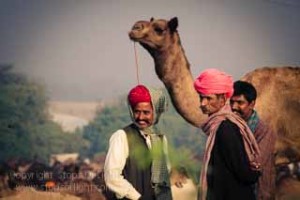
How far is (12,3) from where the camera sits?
15.6 feet

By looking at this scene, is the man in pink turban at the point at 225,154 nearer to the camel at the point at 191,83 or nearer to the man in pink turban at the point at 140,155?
the man in pink turban at the point at 140,155

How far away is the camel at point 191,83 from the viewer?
512 centimetres

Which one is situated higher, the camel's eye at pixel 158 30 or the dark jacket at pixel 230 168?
the camel's eye at pixel 158 30

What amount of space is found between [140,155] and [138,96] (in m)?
0.38

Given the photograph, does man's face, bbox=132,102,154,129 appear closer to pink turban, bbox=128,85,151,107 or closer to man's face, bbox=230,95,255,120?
pink turban, bbox=128,85,151,107

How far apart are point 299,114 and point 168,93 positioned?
3.60 ft

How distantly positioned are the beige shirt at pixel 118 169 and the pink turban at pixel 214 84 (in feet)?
1.95

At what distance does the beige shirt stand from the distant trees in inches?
23.7

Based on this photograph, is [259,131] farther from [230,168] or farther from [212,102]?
[230,168]

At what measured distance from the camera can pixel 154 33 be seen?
16.8ft

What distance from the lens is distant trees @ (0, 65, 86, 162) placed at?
466 centimetres

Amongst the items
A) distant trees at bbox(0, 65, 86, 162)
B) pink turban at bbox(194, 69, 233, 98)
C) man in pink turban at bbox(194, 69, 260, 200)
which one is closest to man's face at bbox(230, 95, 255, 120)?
pink turban at bbox(194, 69, 233, 98)

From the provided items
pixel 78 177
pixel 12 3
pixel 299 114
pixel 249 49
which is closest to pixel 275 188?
pixel 299 114

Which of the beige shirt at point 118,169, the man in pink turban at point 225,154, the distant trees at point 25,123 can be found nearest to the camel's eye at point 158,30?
the man in pink turban at point 225,154
